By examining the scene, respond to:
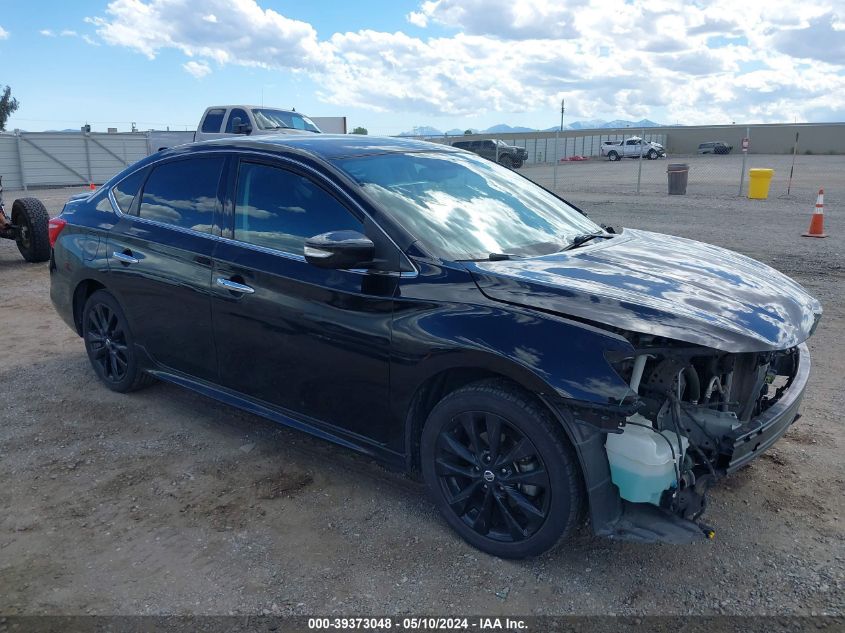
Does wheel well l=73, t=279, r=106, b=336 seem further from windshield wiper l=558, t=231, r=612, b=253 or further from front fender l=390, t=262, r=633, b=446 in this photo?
windshield wiper l=558, t=231, r=612, b=253

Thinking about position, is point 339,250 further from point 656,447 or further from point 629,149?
point 629,149

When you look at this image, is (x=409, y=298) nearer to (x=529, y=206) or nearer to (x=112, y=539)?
(x=529, y=206)

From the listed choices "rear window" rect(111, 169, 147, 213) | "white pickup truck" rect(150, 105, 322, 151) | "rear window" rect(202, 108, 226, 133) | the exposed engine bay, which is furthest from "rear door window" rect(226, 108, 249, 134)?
the exposed engine bay

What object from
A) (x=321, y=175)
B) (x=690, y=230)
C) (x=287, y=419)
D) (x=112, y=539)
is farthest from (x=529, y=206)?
(x=690, y=230)

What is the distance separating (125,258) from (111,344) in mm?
735

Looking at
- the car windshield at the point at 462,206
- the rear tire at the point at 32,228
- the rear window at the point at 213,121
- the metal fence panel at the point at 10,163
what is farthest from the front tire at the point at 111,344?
the metal fence panel at the point at 10,163

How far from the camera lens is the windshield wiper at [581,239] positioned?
147 inches

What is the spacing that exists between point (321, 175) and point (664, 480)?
2.18 meters

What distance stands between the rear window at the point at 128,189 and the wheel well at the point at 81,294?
59 cm

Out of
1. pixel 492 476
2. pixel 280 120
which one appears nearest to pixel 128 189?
pixel 492 476

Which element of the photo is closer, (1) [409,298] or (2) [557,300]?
(2) [557,300]

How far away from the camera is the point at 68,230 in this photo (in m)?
5.15

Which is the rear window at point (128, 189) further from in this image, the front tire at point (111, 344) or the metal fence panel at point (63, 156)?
the metal fence panel at point (63, 156)

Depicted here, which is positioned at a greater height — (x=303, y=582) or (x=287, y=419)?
(x=287, y=419)
